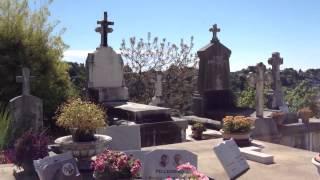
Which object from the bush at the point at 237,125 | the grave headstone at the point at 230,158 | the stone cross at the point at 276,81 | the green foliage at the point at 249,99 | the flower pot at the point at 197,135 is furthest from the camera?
the green foliage at the point at 249,99

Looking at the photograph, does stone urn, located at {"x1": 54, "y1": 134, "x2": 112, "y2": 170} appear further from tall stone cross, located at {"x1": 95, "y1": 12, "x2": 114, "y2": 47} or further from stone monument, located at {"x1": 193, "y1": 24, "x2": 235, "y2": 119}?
stone monument, located at {"x1": 193, "y1": 24, "x2": 235, "y2": 119}

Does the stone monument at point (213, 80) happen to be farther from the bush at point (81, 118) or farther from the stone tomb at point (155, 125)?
the bush at point (81, 118)

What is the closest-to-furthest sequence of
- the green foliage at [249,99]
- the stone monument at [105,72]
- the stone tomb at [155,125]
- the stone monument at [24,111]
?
the stone monument at [24,111], the stone tomb at [155,125], the stone monument at [105,72], the green foliage at [249,99]

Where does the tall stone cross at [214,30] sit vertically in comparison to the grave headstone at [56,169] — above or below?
above

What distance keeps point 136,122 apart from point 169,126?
3.11ft

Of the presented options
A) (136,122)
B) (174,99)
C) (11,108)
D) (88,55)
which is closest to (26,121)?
(11,108)

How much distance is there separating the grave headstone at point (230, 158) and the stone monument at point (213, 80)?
26.5 feet

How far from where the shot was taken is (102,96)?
13.8 metres

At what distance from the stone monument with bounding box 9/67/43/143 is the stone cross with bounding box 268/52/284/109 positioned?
9259 mm

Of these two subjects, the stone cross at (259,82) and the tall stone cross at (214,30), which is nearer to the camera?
the stone cross at (259,82)

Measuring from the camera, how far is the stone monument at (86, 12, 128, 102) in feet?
45.1

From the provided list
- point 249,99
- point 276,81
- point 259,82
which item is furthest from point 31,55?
point 249,99

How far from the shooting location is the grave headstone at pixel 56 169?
5.29 m

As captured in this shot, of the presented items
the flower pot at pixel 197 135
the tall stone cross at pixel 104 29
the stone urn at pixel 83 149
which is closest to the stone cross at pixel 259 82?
the flower pot at pixel 197 135
